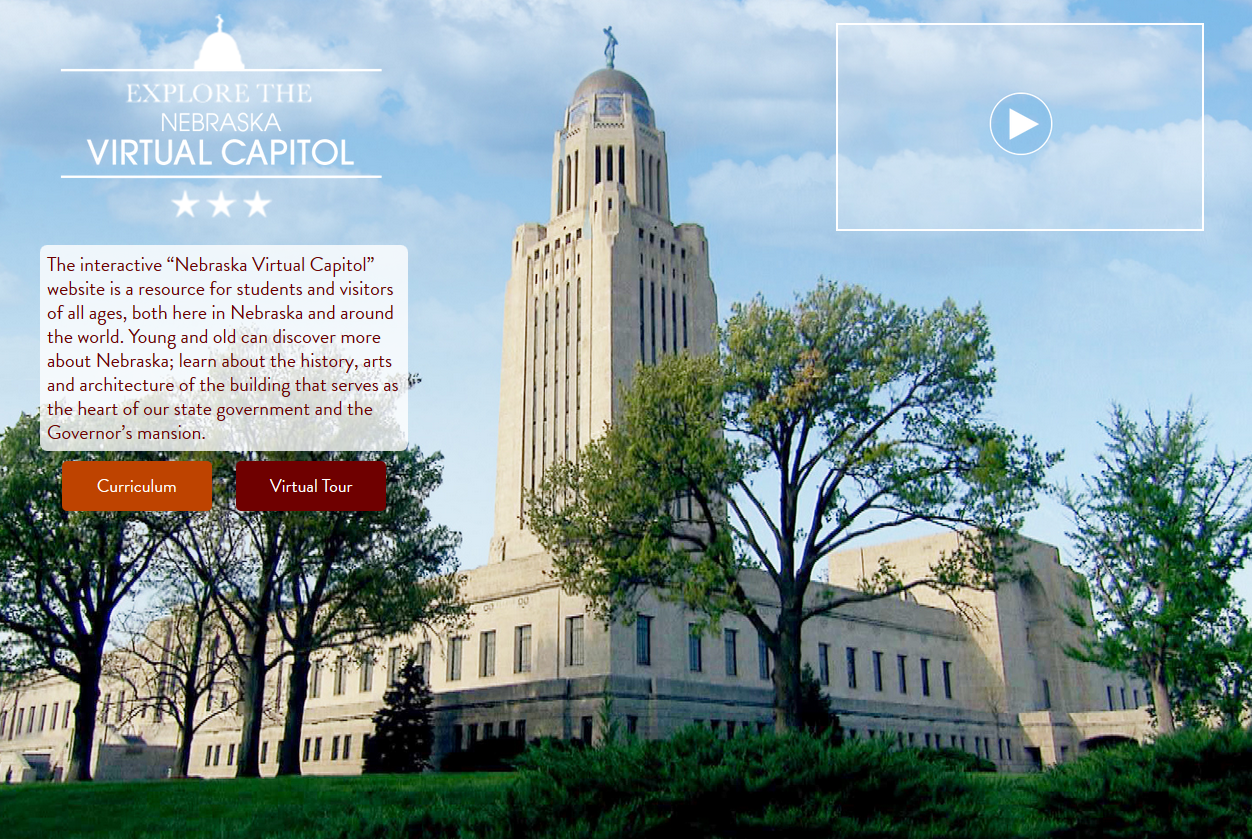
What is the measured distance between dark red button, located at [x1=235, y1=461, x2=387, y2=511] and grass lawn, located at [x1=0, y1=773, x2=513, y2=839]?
7.48m

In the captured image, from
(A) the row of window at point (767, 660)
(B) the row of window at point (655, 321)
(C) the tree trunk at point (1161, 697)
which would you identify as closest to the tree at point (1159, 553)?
(C) the tree trunk at point (1161, 697)

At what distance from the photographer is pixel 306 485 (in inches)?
1195

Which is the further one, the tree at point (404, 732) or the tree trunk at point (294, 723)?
the tree at point (404, 732)

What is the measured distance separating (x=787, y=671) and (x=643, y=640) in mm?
20230

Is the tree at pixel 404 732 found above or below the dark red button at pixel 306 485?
below

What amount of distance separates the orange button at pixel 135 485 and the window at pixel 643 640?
26110 millimetres

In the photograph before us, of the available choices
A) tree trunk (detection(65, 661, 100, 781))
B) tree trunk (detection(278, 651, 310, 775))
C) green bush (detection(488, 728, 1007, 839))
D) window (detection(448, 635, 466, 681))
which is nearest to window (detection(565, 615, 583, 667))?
window (detection(448, 635, 466, 681))

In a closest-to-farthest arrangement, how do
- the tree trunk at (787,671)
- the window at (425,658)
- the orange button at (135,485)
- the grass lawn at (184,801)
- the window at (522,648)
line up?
the grass lawn at (184,801), the orange button at (135,485), the tree trunk at (787,671), the window at (522,648), the window at (425,658)

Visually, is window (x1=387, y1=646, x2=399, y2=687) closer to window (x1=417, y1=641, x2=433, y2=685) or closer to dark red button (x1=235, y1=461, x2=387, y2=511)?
window (x1=417, y1=641, x2=433, y2=685)

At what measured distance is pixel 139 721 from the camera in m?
82.8

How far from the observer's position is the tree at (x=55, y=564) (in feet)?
109

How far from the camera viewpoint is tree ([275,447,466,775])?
113 feet

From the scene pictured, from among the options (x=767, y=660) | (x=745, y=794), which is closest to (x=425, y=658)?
(x=767, y=660)

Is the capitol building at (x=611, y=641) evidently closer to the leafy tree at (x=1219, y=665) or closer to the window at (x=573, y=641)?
the window at (x=573, y=641)
